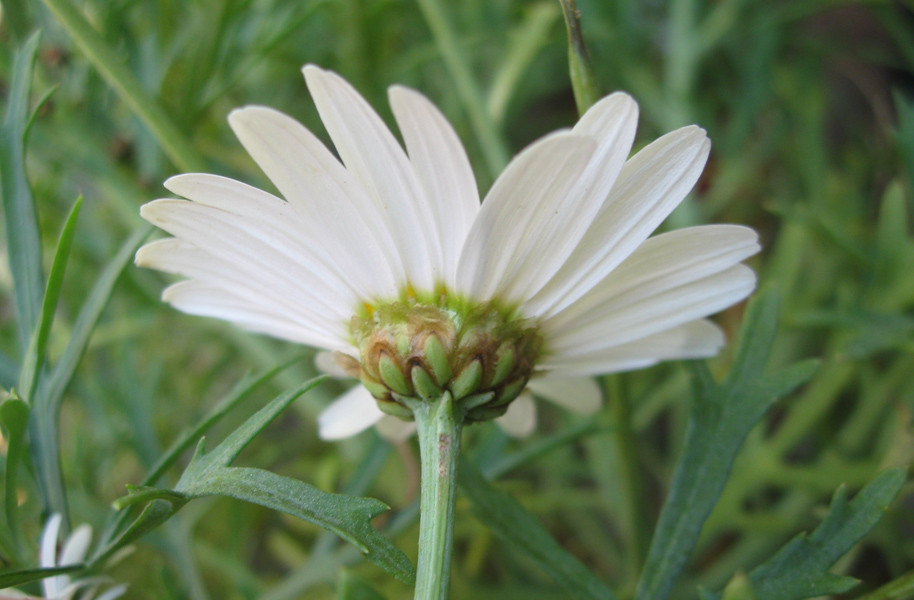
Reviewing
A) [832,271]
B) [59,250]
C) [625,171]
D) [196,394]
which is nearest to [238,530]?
[196,394]

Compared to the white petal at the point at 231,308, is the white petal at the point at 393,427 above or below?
below

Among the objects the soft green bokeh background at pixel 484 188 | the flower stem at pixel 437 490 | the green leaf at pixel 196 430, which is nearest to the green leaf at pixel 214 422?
the green leaf at pixel 196 430

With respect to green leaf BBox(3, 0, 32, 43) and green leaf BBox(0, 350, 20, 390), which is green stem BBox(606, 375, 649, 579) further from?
green leaf BBox(3, 0, 32, 43)

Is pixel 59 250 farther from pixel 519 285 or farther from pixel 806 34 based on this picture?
pixel 806 34

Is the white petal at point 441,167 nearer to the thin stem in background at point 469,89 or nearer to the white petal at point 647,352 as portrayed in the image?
the white petal at point 647,352

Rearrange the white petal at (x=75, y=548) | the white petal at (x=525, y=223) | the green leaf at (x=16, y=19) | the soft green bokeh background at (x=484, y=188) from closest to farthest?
the white petal at (x=525, y=223)
the white petal at (x=75, y=548)
the green leaf at (x=16, y=19)
the soft green bokeh background at (x=484, y=188)

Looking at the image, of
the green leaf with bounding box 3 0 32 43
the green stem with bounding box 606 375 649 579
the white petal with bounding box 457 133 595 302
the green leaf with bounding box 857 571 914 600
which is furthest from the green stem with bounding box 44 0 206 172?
the green leaf with bounding box 857 571 914 600
